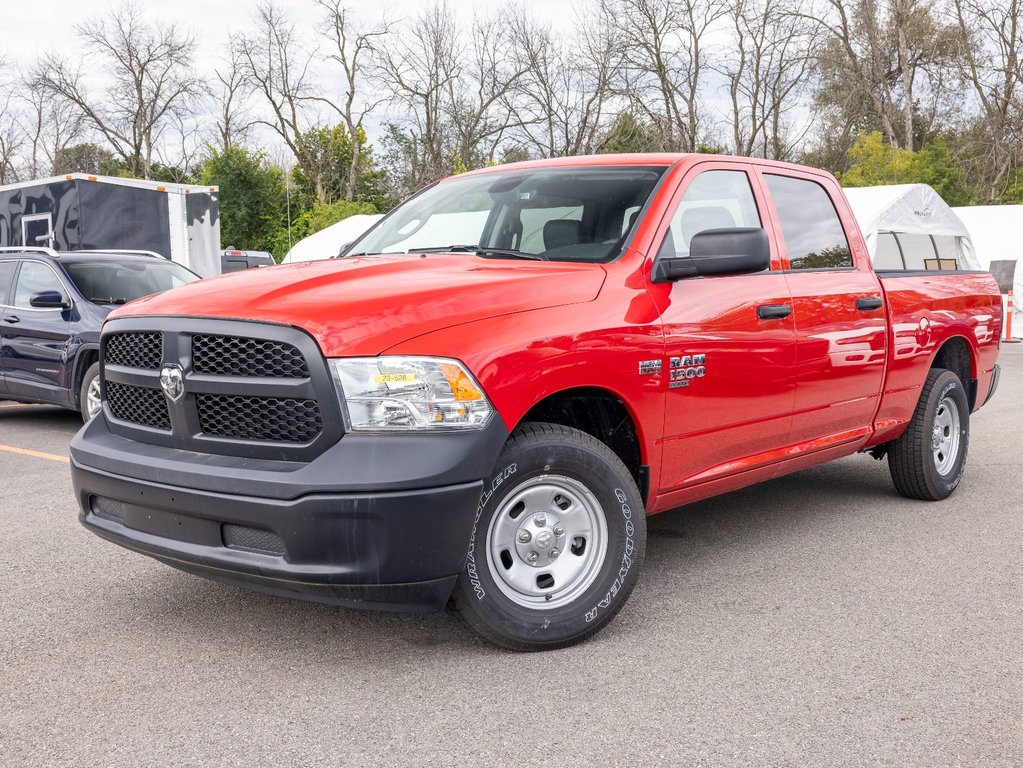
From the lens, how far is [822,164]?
45.0 meters

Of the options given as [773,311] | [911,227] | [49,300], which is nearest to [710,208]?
[773,311]

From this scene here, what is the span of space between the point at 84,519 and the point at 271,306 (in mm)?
1198

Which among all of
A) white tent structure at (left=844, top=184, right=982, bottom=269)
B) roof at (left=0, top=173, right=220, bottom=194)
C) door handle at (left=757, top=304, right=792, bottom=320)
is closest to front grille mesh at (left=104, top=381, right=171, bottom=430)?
door handle at (left=757, top=304, right=792, bottom=320)

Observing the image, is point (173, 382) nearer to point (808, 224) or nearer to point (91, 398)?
point (808, 224)

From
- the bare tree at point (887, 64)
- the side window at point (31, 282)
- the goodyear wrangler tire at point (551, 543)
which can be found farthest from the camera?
the bare tree at point (887, 64)

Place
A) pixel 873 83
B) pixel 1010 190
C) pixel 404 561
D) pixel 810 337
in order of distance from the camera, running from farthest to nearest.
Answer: pixel 873 83 < pixel 1010 190 < pixel 810 337 < pixel 404 561

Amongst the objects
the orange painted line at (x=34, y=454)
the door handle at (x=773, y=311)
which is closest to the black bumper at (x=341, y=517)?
the door handle at (x=773, y=311)

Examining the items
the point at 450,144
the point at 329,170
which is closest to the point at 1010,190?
the point at 450,144

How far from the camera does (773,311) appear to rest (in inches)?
179

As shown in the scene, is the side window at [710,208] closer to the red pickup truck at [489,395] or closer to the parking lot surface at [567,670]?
the red pickup truck at [489,395]

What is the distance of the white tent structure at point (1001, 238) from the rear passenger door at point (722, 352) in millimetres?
19658

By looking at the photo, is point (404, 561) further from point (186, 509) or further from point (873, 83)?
point (873, 83)

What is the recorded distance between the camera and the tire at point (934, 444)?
5.98 metres

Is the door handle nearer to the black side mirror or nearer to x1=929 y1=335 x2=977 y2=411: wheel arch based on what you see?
x1=929 y1=335 x2=977 y2=411: wheel arch
